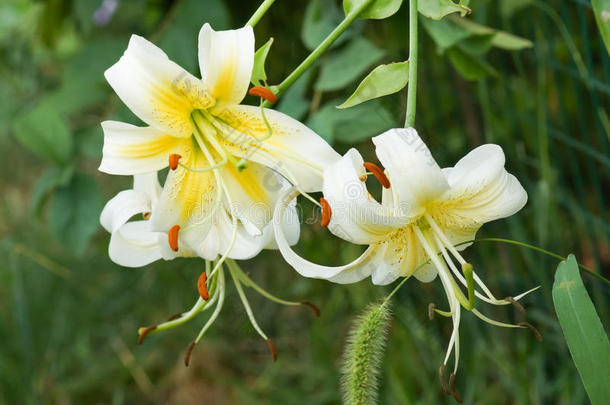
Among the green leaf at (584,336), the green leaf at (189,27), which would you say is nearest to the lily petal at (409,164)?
the green leaf at (584,336)

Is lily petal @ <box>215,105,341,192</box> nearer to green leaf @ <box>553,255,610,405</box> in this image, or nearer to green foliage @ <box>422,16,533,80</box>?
green leaf @ <box>553,255,610,405</box>

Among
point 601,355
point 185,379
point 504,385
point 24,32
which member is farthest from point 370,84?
point 24,32

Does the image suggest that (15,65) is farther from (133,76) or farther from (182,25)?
(133,76)

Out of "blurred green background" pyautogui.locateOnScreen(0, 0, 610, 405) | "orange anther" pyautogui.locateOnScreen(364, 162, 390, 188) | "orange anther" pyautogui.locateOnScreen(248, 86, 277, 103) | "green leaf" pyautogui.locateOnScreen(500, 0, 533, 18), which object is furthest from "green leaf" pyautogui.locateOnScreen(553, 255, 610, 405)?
"green leaf" pyautogui.locateOnScreen(500, 0, 533, 18)

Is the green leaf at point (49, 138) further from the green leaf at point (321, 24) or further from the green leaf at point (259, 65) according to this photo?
the green leaf at point (259, 65)

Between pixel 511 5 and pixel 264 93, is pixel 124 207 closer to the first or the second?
pixel 264 93

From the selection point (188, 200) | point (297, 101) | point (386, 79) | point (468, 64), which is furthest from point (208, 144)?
point (468, 64)
